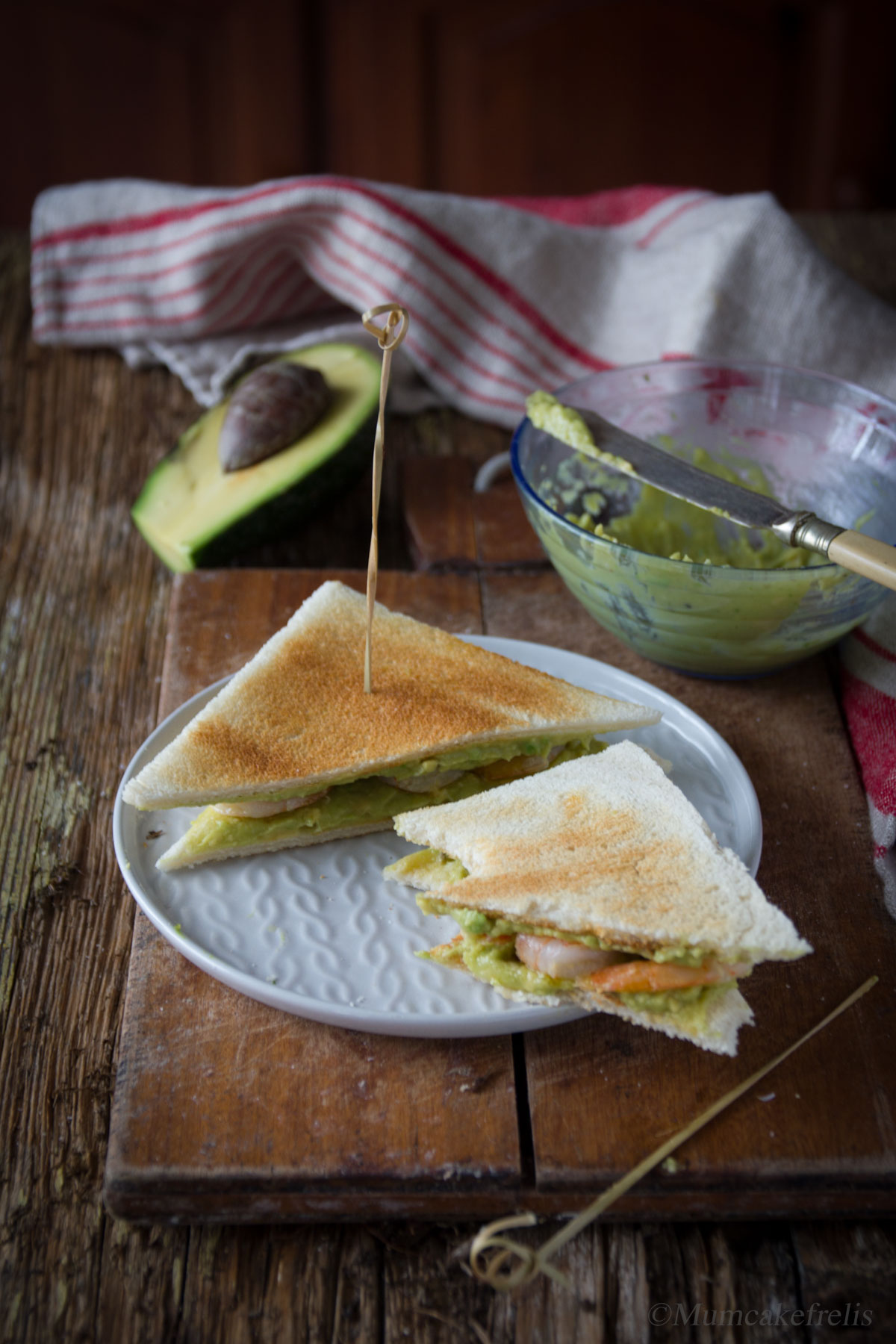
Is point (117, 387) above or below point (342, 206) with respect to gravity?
below

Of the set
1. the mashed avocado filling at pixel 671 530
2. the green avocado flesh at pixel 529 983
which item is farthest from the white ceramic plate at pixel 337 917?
the mashed avocado filling at pixel 671 530

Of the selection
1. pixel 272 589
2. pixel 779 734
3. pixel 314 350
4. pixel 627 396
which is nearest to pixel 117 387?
pixel 314 350

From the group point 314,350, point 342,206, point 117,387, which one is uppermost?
point 342,206

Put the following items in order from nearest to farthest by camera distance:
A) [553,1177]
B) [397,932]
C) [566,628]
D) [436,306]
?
[553,1177], [397,932], [566,628], [436,306]

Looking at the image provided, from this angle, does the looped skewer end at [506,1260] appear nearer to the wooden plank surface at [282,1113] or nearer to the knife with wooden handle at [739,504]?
the wooden plank surface at [282,1113]

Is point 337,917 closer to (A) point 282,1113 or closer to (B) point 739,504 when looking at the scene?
(A) point 282,1113

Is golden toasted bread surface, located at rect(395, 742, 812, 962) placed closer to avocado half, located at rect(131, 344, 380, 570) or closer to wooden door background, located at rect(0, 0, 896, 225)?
avocado half, located at rect(131, 344, 380, 570)

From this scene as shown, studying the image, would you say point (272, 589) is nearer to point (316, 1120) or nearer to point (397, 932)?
point (397, 932)
